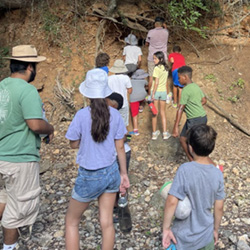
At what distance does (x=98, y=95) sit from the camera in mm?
2516

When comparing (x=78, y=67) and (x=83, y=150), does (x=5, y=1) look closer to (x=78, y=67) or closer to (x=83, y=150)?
(x=78, y=67)

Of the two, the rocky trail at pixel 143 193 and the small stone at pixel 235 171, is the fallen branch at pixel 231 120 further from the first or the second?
the small stone at pixel 235 171

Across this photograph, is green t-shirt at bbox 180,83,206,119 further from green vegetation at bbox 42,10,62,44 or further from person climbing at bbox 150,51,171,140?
green vegetation at bbox 42,10,62,44

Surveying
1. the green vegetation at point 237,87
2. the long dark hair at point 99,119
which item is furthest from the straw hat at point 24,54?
the green vegetation at point 237,87

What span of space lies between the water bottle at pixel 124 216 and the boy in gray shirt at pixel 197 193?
1265 mm

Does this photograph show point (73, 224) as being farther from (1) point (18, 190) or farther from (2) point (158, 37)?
(2) point (158, 37)

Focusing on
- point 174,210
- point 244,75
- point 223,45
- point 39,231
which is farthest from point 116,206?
point 223,45

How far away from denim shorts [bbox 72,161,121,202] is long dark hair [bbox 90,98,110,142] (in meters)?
0.30

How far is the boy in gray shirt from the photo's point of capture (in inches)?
83.1

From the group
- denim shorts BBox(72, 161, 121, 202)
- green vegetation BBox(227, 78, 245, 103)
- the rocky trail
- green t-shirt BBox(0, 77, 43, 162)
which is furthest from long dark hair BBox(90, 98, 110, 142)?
green vegetation BBox(227, 78, 245, 103)

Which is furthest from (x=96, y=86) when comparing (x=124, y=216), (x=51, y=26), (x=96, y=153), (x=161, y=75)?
(x=51, y=26)

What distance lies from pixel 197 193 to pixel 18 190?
172 centimetres

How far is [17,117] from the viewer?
2.69 m

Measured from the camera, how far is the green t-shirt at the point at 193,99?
4383 millimetres
